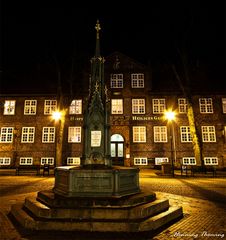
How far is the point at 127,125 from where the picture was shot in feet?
81.0

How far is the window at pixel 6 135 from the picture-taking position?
25.7 meters

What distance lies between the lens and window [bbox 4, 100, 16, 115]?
1044 inches

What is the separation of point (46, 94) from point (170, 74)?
51.8ft

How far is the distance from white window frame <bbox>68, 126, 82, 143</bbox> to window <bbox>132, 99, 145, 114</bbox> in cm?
675

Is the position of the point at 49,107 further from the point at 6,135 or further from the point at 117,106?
the point at 117,106

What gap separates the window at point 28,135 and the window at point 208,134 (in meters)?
19.7

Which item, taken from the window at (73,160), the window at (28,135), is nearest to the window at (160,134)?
the window at (73,160)

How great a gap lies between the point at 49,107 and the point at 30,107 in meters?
2.36

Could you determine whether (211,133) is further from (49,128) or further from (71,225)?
(71,225)

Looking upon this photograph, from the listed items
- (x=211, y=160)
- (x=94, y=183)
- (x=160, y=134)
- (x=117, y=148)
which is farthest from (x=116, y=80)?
(x=94, y=183)

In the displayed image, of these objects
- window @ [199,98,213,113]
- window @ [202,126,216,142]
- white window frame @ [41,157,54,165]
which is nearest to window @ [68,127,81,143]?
white window frame @ [41,157,54,165]

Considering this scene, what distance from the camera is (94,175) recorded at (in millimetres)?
6602

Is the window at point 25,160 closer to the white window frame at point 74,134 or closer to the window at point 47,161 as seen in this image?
the window at point 47,161

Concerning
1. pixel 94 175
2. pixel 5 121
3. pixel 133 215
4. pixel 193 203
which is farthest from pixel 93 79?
pixel 5 121
